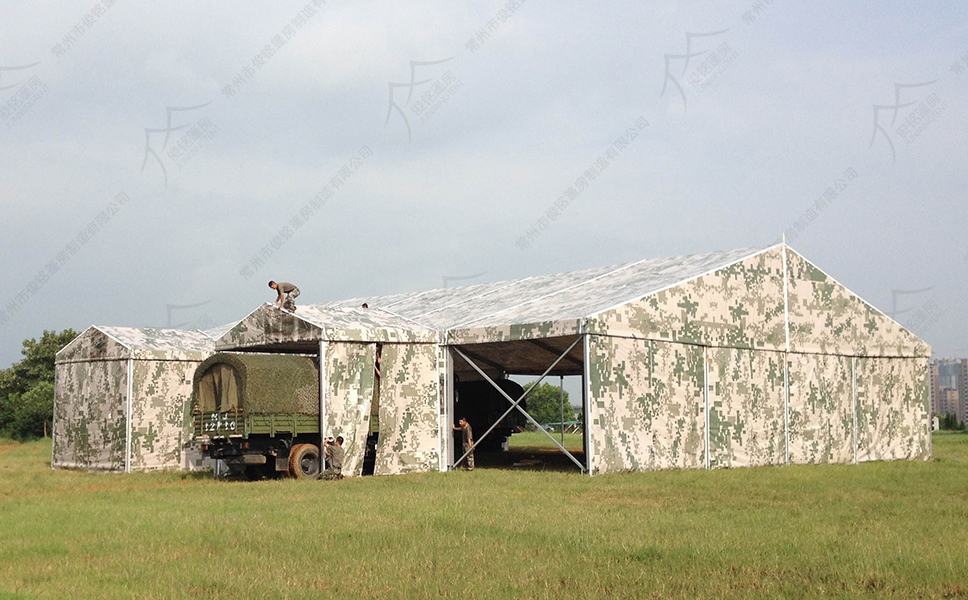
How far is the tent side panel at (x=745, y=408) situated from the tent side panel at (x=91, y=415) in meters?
15.4

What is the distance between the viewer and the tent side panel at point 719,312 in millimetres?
22000

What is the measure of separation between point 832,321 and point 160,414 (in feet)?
61.0

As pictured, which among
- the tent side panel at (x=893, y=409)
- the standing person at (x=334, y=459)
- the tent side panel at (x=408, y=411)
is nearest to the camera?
the standing person at (x=334, y=459)

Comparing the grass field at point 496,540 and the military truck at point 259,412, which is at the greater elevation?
the military truck at point 259,412

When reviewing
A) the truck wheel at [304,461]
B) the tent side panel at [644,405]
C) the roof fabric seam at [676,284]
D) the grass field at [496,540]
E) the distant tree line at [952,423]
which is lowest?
the distant tree line at [952,423]

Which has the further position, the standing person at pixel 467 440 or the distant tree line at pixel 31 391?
the distant tree line at pixel 31 391

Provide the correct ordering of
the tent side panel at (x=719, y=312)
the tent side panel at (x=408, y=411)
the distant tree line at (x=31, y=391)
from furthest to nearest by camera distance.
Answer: the distant tree line at (x=31, y=391)
the tent side panel at (x=408, y=411)
the tent side panel at (x=719, y=312)

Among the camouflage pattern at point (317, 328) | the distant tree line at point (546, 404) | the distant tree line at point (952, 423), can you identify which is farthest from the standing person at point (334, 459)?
the distant tree line at point (546, 404)

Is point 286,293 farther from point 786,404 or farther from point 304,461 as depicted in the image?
point 786,404

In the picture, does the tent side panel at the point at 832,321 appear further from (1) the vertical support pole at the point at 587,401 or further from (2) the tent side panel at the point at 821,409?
(1) the vertical support pole at the point at 587,401

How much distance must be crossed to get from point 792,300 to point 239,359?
14.3m

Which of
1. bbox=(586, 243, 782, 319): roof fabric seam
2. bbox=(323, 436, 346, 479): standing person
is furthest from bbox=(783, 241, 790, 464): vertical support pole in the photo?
bbox=(323, 436, 346, 479): standing person

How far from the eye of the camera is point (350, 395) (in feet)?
73.3

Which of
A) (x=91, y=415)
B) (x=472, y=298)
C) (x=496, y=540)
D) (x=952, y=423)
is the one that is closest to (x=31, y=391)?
(x=91, y=415)
